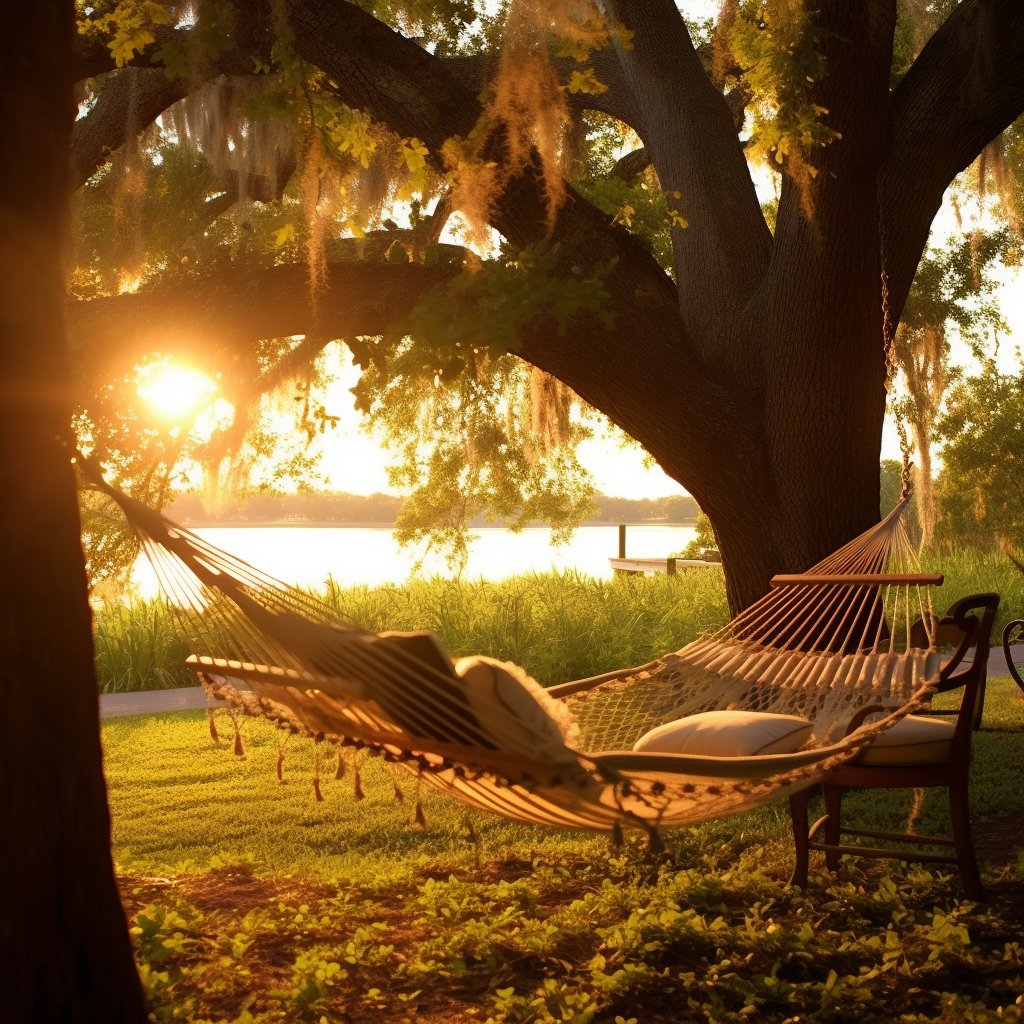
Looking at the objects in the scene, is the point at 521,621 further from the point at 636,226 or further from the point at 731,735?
the point at 731,735

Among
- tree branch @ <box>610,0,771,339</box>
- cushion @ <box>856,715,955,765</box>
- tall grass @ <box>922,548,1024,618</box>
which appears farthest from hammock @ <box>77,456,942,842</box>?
tall grass @ <box>922,548,1024,618</box>

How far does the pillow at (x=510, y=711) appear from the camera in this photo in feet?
6.66

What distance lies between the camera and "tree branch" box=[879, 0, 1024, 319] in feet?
13.7

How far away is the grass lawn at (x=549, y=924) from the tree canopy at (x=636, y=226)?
4.21 ft

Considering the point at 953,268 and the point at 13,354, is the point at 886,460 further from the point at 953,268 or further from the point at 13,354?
the point at 13,354

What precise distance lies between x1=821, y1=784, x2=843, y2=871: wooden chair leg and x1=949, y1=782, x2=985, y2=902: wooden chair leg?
1.06 ft

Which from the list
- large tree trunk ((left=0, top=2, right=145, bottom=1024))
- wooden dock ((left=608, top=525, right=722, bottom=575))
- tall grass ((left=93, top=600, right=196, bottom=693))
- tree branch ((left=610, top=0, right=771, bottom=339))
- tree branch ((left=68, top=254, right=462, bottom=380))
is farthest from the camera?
wooden dock ((left=608, top=525, right=722, bottom=575))

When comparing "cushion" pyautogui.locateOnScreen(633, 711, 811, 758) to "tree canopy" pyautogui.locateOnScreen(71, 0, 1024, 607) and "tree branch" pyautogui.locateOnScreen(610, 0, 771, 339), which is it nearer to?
"tree canopy" pyautogui.locateOnScreen(71, 0, 1024, 607)

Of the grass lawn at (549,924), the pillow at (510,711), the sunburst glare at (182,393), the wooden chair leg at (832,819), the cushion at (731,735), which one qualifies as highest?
the sunburst glare at (182,393)

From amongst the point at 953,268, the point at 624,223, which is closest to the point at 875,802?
the point at 624,223

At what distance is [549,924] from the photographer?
274 centimetres

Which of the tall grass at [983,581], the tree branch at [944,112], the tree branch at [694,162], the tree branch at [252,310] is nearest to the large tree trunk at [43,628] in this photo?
the tree branch at [252,310]

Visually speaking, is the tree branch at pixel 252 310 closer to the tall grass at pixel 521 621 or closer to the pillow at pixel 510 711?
the pillow at pixel 510 711

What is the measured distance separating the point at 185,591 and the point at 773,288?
8.74 ft
